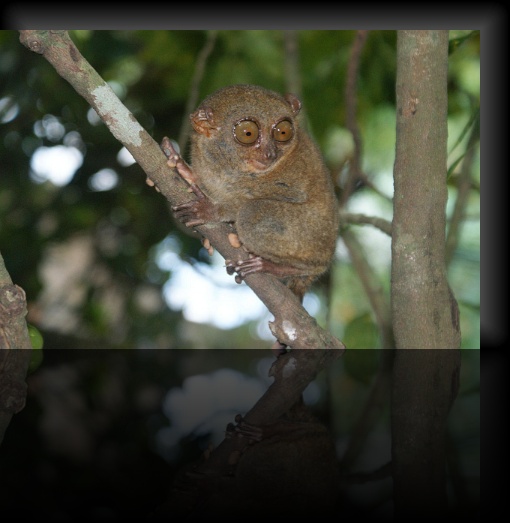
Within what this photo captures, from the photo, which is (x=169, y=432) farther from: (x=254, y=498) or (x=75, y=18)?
(x=75, y=18)

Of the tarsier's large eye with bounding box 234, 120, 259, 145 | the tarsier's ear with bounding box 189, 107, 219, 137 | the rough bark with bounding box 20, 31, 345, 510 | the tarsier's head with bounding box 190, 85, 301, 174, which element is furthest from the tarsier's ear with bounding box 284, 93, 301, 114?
the rough bark with bounding box 20, 31, 345, 510

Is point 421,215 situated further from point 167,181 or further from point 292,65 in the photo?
point 292,65

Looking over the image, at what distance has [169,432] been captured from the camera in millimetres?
1734

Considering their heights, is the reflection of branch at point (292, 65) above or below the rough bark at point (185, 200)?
above

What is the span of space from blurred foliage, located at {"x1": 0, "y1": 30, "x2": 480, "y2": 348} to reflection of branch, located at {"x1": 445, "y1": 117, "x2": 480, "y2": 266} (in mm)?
132

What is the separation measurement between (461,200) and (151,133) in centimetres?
159

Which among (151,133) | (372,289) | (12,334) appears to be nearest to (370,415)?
(12,334)

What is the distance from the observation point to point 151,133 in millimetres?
3943

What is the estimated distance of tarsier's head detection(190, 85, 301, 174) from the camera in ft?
8.73

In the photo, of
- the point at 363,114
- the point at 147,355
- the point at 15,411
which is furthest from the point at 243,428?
the point at 363,114

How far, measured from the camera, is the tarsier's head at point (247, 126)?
2.66 metres

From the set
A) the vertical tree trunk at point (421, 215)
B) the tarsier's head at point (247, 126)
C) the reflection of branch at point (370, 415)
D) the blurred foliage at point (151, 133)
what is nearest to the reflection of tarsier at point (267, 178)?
the tarsier's head at point (247, 126)

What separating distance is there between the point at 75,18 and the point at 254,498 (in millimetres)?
2177

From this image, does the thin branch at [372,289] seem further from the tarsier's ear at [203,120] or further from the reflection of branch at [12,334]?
the reflection of branch at [12,334]
